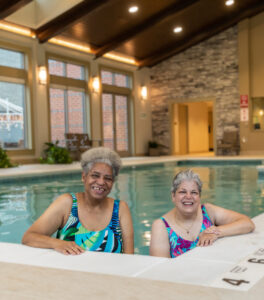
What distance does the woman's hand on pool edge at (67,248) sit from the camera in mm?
1956

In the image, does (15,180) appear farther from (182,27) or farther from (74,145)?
(182,27)

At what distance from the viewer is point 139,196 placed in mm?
5969

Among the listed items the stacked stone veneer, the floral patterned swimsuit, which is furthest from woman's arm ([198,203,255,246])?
the stacked stone veneer

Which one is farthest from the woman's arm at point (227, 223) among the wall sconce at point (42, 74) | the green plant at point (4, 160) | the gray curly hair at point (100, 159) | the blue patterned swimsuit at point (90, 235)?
the wall sconce at point (42, 74)

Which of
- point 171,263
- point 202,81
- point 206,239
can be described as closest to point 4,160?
point 202,81

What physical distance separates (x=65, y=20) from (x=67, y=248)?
8870 mm

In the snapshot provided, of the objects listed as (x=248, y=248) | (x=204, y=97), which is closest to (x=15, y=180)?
(x=248, y=248)

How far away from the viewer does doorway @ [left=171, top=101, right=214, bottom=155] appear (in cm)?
1569

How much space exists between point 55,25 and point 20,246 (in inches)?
348

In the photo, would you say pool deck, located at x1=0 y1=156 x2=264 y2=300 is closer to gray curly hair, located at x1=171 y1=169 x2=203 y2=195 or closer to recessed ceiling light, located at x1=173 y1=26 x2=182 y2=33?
gray curly hair, located at x1=171 y1=169 x2=203 y2=195

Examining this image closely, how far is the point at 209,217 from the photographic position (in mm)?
2342

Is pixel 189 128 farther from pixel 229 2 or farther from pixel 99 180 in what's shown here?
pixel 99 180

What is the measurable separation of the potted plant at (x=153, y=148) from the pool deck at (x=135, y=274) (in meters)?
12.7

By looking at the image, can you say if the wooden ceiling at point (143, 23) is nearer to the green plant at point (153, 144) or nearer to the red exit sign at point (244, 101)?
the red exit sign at point (244, 101)
